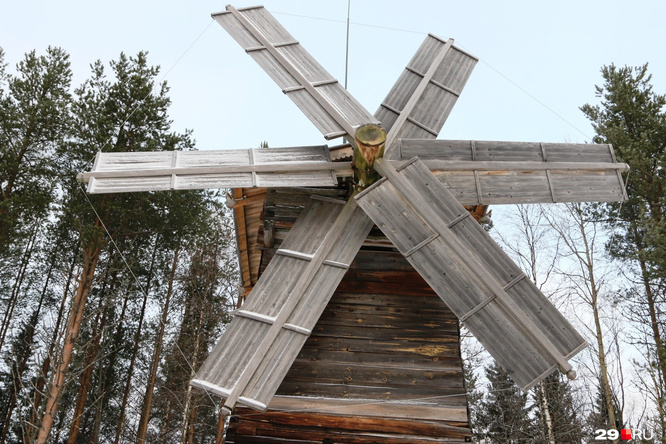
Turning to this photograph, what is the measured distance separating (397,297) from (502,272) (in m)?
1.35

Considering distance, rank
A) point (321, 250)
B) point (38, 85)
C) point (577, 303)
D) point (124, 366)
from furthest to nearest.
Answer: point (124, 366) < point (38, 85) < point (577, 303) < point (321, 250)

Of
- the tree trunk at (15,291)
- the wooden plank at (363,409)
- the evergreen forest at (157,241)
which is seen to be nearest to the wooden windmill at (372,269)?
the wooden plank at (363,409)

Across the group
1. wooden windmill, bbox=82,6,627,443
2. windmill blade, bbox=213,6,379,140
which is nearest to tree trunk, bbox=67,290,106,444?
windmill blade, bbox=213,6,379,140

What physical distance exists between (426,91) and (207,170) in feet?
9.06

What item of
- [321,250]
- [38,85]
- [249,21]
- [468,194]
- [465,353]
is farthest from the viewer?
[465,353]

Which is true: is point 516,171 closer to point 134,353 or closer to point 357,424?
point 357,424

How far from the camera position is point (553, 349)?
441 cm

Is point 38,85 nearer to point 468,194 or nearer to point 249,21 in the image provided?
point 249,21

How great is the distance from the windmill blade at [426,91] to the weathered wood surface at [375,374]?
1425mm

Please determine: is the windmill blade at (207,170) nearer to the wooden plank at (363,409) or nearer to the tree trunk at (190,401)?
the wooden plank at (363,409)

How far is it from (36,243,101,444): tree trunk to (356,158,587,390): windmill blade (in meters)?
9.75

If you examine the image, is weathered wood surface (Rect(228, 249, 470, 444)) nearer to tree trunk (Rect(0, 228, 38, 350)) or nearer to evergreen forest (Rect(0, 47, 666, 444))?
evergreen forest (Rect(0, 47, 666, 444))

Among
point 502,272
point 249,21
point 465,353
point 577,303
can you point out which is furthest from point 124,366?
point 502,272

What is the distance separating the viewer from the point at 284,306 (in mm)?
4773
